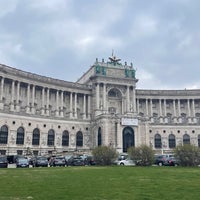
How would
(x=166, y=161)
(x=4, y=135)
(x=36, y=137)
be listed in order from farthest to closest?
(x=36, y=137) → (x=4, y=135) → (x=166, y=161)

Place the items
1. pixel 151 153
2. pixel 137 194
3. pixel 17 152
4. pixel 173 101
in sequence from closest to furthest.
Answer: pixel 137 194 → pixel 151 153 → pixel 17 152 → pixel 173 101

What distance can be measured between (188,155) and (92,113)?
165ft

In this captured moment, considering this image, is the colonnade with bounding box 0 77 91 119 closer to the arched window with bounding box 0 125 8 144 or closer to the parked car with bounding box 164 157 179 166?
the arched window with bounding box 0 125 8 144

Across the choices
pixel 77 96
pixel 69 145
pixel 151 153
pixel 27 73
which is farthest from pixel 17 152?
pixel 151 153

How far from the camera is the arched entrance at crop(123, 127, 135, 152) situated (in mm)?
77250

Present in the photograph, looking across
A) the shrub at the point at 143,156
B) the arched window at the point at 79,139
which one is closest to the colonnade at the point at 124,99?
the arched window at the point at 79,139

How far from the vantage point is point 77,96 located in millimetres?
88812

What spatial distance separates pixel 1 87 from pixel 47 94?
14636 mm

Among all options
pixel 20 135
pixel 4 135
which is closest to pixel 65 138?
pixel 20 135

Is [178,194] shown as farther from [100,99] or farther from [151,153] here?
[100,99]

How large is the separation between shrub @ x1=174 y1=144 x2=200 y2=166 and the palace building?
3587 cm

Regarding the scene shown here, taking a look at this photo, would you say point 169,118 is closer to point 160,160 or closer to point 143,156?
point 160,160

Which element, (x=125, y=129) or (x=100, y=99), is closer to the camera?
(x=125, y=129)

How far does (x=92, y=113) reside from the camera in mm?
87562
